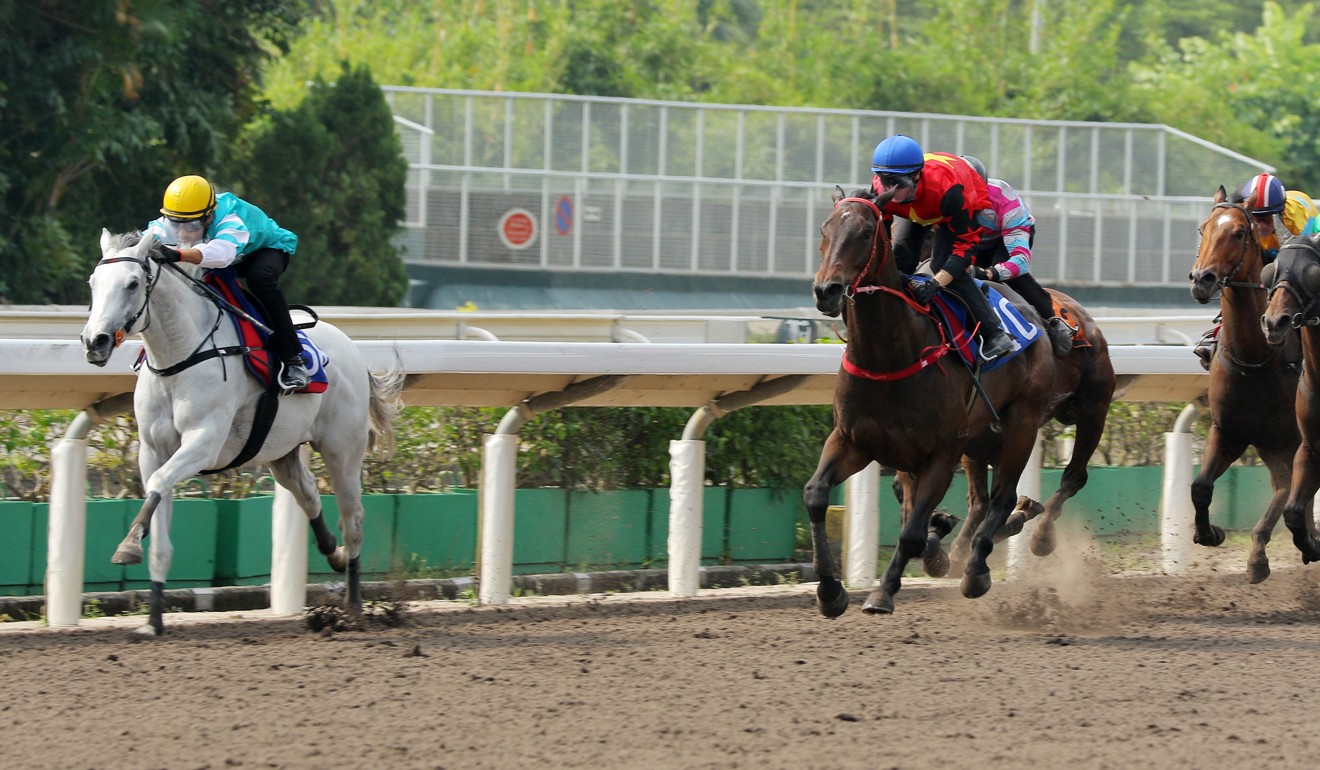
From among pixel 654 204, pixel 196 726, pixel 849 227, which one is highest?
pixel 654 204

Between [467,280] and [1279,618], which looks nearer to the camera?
[1279,618]

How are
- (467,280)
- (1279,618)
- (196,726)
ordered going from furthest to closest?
(467,280)
(1279,618)
(196,726)

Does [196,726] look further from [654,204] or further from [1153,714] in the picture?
[654,204]

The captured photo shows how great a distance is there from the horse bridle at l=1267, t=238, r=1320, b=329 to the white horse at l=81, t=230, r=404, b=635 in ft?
12.5

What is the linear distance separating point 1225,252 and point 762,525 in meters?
2.66

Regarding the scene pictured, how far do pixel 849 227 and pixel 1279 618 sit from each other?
2.77 m

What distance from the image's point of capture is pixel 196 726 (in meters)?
4.75

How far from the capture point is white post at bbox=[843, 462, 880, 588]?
27.1ft

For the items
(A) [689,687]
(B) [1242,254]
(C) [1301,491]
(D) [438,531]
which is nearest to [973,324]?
(B) [1242,254]

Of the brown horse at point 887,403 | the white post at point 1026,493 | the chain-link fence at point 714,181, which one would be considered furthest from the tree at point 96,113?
the brown horse at point 887,403

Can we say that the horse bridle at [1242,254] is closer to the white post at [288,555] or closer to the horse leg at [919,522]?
the horse leg at [919,522]

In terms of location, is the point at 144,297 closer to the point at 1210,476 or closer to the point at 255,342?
the point at 255,342

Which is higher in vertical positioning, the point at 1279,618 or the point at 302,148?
the point at 302,148

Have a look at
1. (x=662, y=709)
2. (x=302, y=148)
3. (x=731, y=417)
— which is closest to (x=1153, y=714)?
(x=662, y=709)
